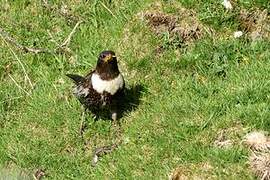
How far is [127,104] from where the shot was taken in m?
6.30

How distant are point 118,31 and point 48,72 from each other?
82 centimetres

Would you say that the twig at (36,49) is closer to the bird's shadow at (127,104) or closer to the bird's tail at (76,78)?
the bird's tail at (76,78)

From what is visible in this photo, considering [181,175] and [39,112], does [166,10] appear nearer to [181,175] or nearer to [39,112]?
[39,112]

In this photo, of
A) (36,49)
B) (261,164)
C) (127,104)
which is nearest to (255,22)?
(127,104)

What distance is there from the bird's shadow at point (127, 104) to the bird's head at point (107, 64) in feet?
1.05

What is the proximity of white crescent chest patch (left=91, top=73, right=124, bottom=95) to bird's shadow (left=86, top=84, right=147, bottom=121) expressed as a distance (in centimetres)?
21

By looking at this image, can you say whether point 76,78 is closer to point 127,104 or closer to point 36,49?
point 127,104

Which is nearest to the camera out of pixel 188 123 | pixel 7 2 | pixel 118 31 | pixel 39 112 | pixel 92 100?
pixel 188 123

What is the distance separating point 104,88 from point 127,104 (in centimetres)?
39

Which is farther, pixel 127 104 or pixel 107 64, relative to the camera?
pixel 127 104

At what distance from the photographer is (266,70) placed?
5887mm

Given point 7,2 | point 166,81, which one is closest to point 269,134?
point 166,81

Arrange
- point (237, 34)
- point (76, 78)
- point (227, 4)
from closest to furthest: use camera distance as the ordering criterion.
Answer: point (76, 78), point (237, 34), point (227, 4)

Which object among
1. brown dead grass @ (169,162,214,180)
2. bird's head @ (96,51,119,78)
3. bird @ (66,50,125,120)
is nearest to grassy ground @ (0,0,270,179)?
brown dead grass @ (169,162,214,180)
